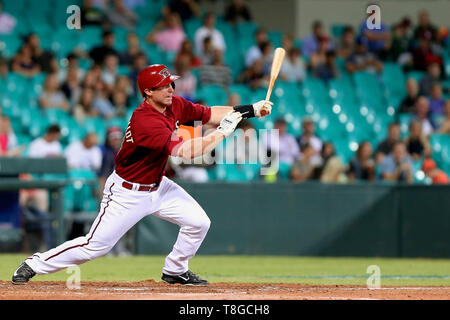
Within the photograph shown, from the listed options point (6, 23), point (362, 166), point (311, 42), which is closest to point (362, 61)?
point (311, 42)

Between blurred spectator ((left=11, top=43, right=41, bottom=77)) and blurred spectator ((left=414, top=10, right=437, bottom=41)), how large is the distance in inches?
309

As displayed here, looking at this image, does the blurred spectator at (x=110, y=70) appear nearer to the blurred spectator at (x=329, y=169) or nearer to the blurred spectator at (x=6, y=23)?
the blurred spectator at (x=6, y=23)

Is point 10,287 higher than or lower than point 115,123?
lower

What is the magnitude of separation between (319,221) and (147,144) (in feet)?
20.5

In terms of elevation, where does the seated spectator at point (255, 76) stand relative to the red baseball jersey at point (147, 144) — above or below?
above

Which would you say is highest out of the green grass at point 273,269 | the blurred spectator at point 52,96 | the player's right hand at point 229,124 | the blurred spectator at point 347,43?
the blurred spectator at point 347,43

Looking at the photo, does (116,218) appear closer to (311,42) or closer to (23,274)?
(23,274)

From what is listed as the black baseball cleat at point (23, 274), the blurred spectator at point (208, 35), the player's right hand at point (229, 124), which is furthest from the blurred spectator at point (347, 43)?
the black baseball cleat at point (23, 274)

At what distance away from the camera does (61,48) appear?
15.5 meters

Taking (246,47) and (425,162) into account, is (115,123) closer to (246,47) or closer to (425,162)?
(246,47)

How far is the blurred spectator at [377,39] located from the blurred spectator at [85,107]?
6.26m

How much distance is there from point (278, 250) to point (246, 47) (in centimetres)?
535

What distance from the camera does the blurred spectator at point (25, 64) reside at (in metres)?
14.7
